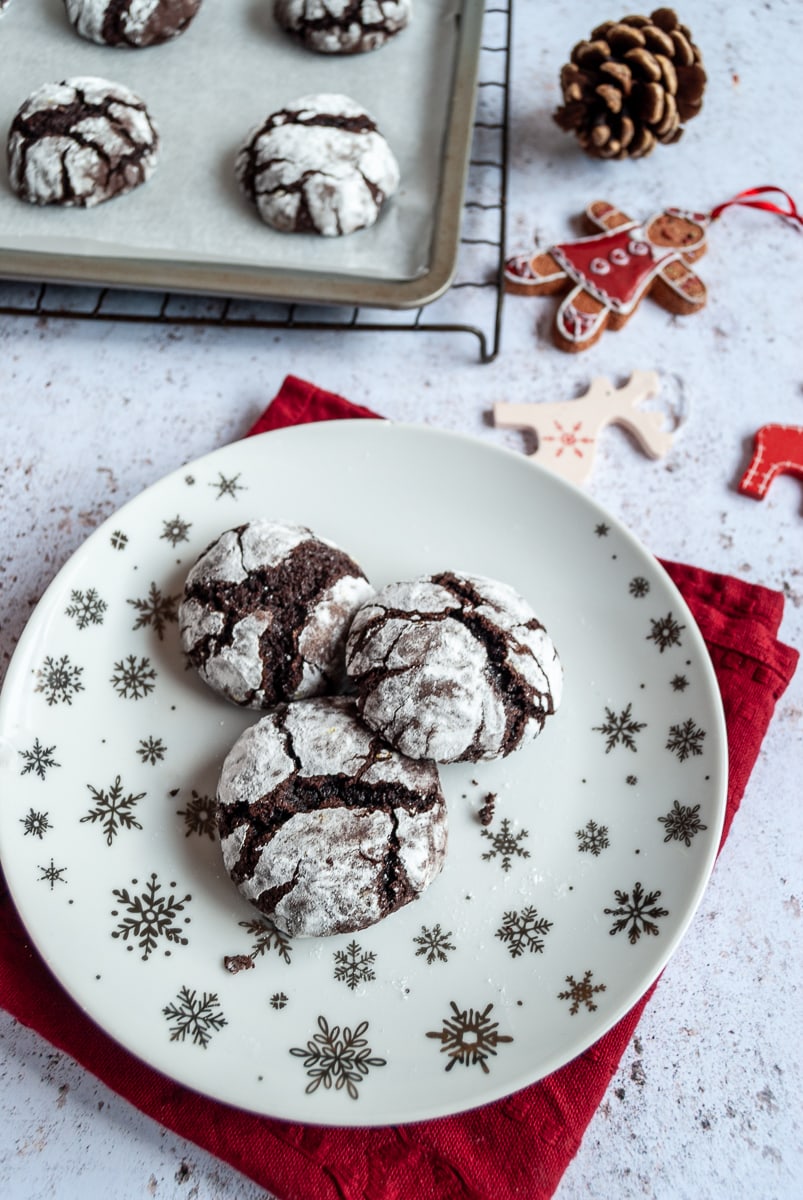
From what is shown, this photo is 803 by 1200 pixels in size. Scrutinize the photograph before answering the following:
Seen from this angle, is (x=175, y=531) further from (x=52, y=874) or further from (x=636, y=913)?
(x=636, y=913)

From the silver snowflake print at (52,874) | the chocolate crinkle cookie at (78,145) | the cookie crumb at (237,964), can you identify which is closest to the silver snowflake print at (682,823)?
the cookie crumb at (237,964)

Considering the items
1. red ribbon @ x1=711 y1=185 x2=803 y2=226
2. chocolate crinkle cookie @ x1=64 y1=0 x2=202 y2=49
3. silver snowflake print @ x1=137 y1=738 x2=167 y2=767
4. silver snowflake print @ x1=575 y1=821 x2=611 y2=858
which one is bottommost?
silver snowflake print @ x1=137 y1=738 x2=167 y2=767

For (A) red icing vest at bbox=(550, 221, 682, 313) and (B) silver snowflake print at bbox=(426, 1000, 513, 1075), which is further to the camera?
(A) red icing vest at bbox=(550, 221, 682, 313)

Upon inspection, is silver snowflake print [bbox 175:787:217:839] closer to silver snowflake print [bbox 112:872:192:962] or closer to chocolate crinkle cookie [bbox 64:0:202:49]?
silver snowflake print [bbox 112:872:192:962]

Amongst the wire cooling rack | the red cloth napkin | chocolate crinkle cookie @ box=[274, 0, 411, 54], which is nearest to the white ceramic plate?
the red cloth napkin

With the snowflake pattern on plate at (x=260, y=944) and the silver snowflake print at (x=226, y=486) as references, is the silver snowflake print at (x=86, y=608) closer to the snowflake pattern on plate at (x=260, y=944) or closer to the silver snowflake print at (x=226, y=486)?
the silver snowflake print at (x=226, y=486)

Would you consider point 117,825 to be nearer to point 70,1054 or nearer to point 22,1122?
point 70,1054
